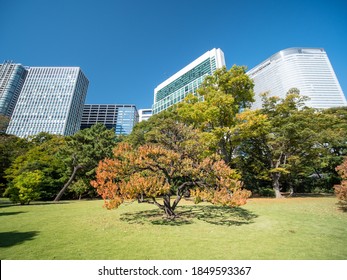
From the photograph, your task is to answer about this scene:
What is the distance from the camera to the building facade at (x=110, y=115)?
4252 inches

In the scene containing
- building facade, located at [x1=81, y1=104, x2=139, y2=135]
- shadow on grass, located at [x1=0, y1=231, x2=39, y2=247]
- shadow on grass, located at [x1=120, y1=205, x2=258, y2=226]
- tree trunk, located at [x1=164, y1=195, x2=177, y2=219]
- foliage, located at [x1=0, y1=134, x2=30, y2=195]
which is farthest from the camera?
building facade, located at [x1=81, y1=104, x2=139, y2=135]

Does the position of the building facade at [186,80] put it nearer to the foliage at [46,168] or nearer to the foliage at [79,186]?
the foliage at [79,186]

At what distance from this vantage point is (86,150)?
19.4 m

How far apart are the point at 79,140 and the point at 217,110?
17.5 metres

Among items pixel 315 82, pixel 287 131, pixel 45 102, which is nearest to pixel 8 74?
pixel 45 102

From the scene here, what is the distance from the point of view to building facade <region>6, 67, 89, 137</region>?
267ft

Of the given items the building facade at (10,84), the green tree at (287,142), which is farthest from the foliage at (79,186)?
the building facade at (10,84)

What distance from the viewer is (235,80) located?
55.1 ft

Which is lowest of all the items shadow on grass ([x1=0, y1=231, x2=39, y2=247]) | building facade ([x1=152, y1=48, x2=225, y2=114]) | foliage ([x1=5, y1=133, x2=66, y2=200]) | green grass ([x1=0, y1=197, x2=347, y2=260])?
green grass ([x1=0, y1=197, x2=347, y2=260])

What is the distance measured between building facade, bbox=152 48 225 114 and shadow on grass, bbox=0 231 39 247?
43.7 metres

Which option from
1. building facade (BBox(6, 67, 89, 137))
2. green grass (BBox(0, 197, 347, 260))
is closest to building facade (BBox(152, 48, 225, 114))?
green grass (BBox(0, 197, 347, 260))

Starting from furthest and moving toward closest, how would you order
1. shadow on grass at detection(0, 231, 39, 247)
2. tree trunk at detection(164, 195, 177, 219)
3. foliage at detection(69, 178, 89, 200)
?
foliage at detection(69, 178, 89, 200), tree trunk at detection(164, 195, 177, 219), shadow on grass at detection(0, 231, 39, 247)

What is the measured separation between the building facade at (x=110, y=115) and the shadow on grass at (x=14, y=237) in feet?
344

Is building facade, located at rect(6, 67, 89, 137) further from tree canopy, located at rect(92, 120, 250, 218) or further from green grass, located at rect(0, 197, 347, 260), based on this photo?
green grass, located at rect(0, 197, 347, 260)
